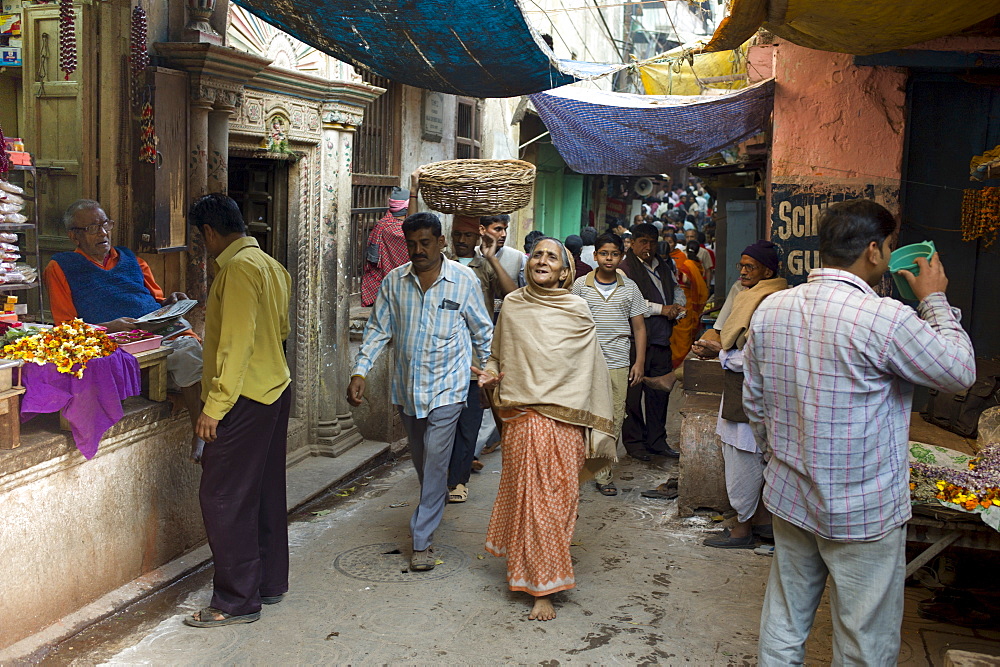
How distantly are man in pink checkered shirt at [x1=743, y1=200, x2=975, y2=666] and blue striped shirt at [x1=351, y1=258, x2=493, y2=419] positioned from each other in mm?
2263

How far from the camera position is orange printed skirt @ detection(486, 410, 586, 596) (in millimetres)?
4523

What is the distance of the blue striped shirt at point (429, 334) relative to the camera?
512 centimetres

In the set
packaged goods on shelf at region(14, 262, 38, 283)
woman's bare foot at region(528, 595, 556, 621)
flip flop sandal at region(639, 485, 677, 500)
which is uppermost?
packaged goods on shelf at region(14, 262, 38, 283)

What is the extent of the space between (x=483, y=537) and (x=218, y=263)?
241cm

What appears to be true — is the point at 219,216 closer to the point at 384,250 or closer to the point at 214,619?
the point at 214,619

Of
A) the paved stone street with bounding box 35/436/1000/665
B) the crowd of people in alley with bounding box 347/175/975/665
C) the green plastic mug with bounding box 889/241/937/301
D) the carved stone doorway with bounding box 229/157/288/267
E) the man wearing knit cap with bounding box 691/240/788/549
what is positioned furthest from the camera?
the carved stone doorway with bounding box 229/157/288/267

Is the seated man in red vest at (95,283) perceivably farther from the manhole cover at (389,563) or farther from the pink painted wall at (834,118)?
the pink painted wall at (834,118)

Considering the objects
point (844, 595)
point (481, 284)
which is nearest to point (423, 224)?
point (481, 284)

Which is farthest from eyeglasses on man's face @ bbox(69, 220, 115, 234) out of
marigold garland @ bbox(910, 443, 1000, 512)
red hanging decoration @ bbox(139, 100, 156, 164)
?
marigold garland @ bbox(910, 443, 1000, 512)

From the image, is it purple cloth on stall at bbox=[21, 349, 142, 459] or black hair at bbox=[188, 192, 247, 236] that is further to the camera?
black hair at bbox=[188, 192, 247, 236]

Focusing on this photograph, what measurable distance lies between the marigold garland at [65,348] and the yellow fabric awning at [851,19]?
11.1ft

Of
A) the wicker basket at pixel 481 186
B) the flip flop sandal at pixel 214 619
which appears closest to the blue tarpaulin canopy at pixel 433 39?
the wicker basket at pixel 481 186

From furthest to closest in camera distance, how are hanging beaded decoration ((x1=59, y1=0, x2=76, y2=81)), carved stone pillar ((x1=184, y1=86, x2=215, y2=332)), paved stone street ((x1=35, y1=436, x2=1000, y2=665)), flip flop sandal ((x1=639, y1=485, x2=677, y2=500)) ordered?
flip flop sandal ((x1=639, y1=485, x2=677, y2=500)) → carved stone pillar ((x1=184, y1=86, x2=215, y2=332)) → hanging beaded decoration ((x1=59, y1=0, x2=76, y2=81)) → paved stone street ((x1=35, y1=436, x2=1000, y2=665))

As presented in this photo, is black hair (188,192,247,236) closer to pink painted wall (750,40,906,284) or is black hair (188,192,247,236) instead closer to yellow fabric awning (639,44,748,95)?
pink painted wall (750,40,906,284)
